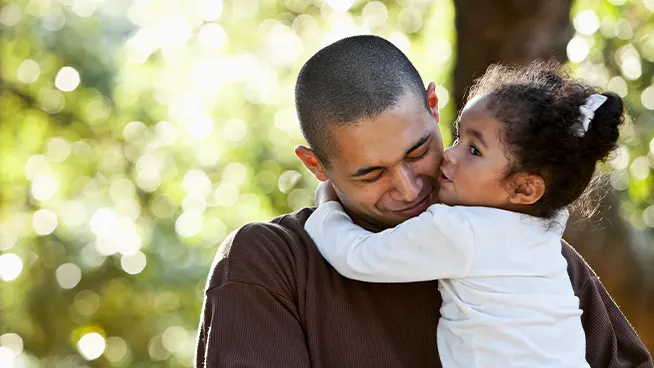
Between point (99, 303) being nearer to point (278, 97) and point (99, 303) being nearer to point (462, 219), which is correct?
point (278, 97)

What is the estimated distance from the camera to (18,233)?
1048 centimetres

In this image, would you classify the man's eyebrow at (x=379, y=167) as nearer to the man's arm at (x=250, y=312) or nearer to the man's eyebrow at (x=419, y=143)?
the man's eyebrow at (x=419, y=143)

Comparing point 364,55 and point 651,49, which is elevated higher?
point 364,55

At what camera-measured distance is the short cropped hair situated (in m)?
3.14

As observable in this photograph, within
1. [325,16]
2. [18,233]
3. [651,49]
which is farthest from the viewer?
[325,16]

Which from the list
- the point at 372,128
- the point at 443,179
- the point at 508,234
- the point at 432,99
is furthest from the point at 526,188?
the point at 432,99

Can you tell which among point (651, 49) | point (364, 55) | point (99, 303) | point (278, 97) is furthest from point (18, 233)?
point (364, 55)

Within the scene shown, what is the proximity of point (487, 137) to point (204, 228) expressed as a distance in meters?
8.72

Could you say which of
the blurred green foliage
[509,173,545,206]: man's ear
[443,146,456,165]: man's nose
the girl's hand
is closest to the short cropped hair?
the girl's hand

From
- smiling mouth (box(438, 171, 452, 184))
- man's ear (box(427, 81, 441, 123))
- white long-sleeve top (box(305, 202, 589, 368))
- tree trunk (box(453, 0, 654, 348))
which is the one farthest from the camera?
tree trunk (box(453, 0, 654, 348))

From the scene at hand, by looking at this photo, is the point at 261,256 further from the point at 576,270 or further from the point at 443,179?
the point at 576,270

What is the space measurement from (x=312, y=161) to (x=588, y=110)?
94cm

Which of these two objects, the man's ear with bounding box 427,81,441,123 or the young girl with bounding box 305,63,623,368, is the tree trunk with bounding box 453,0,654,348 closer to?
the man's ear with bounding box 427,81,441,123

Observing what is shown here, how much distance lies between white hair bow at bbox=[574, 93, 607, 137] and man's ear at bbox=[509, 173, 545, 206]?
163mm
